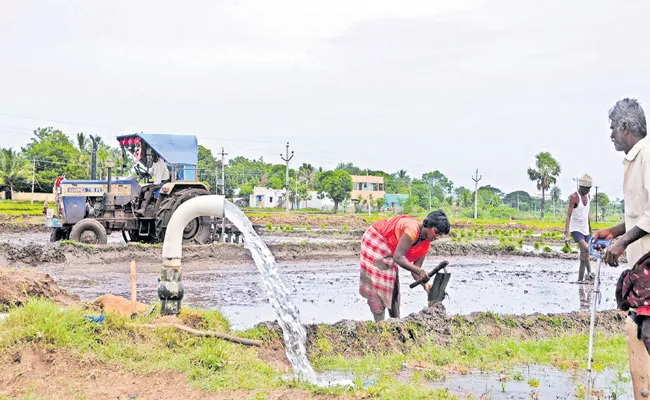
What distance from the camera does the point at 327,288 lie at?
1174 cm

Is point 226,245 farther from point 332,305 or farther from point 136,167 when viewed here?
point 332,305

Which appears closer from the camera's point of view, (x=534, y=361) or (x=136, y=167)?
(x=534, y=361)

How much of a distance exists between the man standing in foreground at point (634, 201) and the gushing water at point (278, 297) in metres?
2.64

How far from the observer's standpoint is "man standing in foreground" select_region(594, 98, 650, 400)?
4.14 m

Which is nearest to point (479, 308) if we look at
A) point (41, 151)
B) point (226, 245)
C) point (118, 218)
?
point (226, 245)

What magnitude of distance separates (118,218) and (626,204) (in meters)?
14.3

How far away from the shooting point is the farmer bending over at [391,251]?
6.36m

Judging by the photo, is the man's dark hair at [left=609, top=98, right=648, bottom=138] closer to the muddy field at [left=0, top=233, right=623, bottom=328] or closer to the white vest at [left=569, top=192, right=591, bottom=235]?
the muddy field at [left=0, top=233, right=623, bottom=328]

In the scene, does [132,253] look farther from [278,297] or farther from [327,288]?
[278,297]

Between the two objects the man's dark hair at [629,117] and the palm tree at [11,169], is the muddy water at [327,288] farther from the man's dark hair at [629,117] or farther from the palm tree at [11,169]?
the palm tree at [11,169]

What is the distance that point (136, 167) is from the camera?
56.1ft

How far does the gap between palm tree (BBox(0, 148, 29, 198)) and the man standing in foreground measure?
208ft

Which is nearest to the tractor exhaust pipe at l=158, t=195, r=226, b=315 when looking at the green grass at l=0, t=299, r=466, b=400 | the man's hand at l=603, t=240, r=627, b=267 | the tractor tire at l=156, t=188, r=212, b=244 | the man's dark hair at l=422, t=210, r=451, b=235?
the green grass at l=0, t=299, r=466, b=400

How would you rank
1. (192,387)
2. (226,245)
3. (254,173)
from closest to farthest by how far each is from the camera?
(192,387), (226,245), (254,173)
